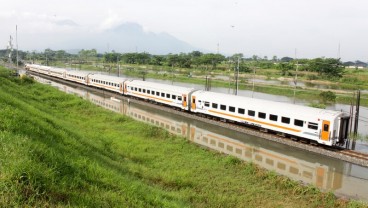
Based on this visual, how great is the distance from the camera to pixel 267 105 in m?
22.2

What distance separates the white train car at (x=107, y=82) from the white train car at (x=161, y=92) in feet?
5.50

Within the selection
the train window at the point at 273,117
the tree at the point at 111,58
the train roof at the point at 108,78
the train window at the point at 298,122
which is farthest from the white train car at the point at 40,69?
the train window at the point at 298,122

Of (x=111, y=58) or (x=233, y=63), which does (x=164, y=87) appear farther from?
(x=111, y=58)

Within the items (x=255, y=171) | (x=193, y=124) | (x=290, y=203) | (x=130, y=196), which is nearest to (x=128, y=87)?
(x=193, y=124)

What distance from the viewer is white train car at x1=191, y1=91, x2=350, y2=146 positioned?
18469 mm

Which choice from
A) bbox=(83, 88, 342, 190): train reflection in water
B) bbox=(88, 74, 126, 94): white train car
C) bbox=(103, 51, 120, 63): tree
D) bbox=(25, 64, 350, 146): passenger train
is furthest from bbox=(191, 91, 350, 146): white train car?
bbox=(103, 51, 120, 63): tree

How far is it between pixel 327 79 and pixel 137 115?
5149cm

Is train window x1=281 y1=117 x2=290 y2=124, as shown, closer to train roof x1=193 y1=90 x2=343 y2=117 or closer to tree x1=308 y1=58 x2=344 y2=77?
train roof x1=193 y1=90 x2=343 y2=117

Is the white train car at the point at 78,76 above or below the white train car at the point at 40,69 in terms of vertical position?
below

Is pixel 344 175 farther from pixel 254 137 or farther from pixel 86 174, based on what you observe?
pixel 86 174

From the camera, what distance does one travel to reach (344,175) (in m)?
16.9

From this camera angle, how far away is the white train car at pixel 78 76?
51.1 metres

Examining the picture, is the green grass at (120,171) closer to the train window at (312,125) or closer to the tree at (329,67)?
the train window at (312,125)

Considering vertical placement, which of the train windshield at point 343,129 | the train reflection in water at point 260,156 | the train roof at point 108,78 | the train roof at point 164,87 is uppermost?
the train roof at point 108,78
